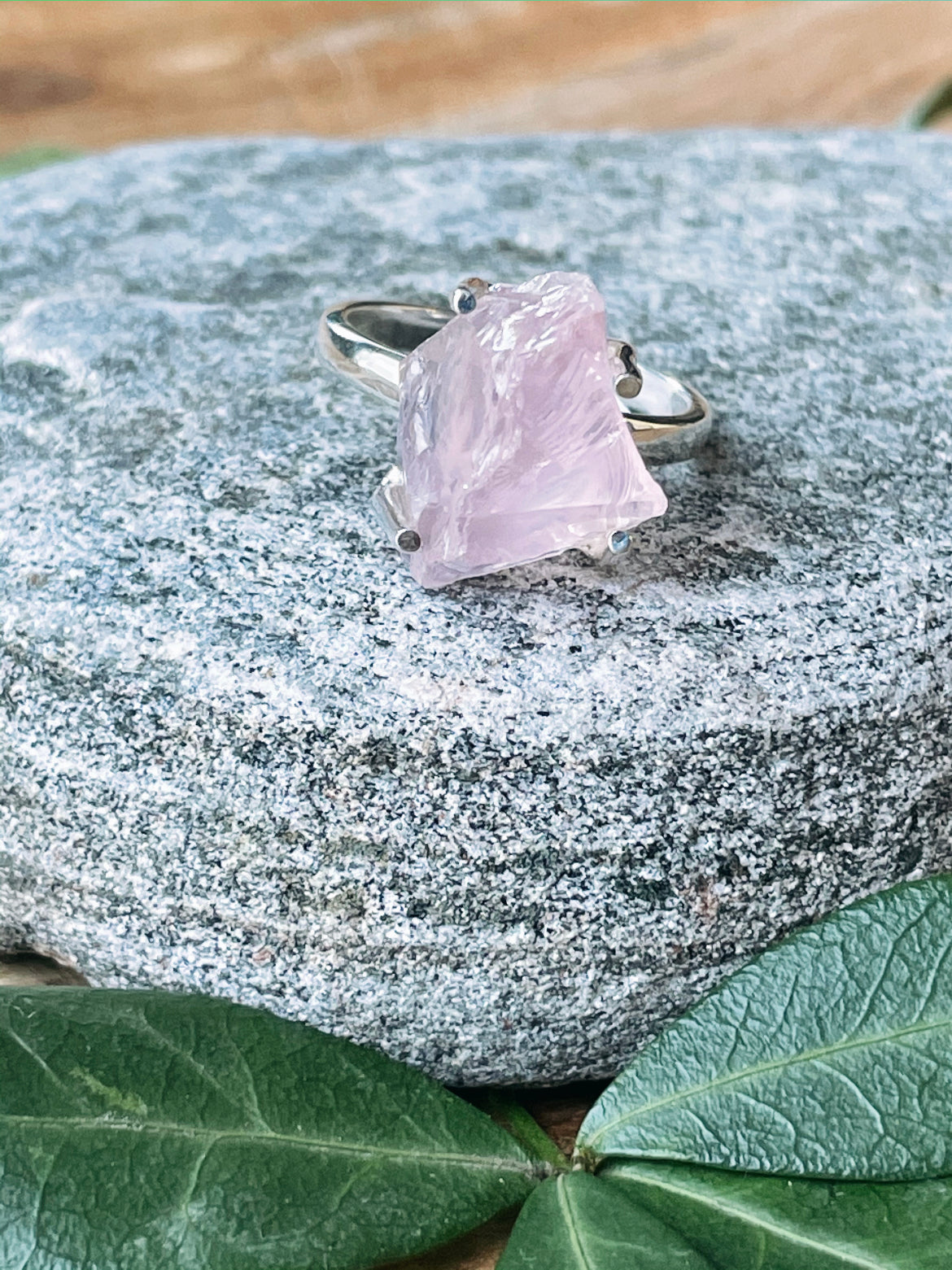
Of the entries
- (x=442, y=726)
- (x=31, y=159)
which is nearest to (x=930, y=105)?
(x=31, y=159)

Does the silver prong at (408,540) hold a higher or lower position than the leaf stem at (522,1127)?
higher

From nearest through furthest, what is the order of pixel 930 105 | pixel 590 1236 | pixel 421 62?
pixel 590 1236 < pixel 930 105 < pixel 421 62

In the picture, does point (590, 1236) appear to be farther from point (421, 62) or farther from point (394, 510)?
point (421, 62)

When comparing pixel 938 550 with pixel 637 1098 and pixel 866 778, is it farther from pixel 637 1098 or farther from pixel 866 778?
pixel 637 1098

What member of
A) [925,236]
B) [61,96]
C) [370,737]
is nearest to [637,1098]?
[370,737]

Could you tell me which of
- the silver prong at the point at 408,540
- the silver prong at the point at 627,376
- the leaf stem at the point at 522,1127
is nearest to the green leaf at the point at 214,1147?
the leaf stem at the point at 522,1127

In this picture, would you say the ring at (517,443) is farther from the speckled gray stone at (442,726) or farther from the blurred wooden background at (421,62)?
the blurred wooden background at (421,62)
